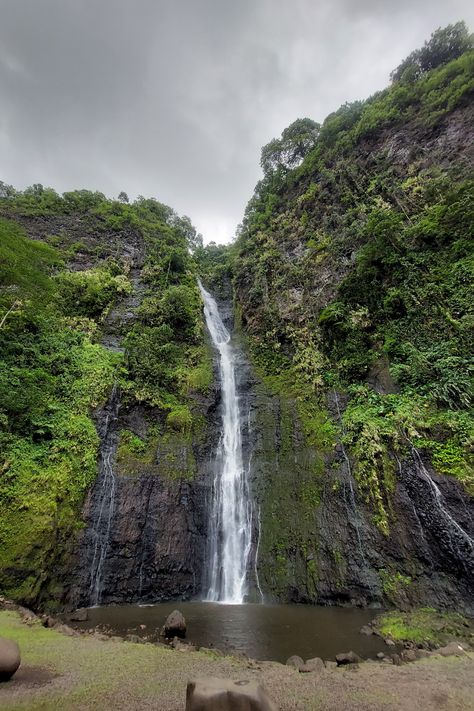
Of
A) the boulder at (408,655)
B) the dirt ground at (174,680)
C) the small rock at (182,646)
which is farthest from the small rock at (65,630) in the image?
the boulder at (408,655)

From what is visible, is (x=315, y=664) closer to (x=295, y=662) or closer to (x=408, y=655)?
(x=295, y=662)

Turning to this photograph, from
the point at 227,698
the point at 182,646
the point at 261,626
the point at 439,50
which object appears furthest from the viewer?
the point at 439,50

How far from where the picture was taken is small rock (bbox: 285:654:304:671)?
6.07 meters

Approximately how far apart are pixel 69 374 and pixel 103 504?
5.85 meters

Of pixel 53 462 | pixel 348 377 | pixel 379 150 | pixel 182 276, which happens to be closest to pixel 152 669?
pixel 53 462

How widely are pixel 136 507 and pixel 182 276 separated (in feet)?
61.7

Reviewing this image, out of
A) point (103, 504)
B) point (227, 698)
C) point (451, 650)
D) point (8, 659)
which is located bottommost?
point (451, 650)

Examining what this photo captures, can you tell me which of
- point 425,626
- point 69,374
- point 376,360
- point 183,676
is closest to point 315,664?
point 183,676

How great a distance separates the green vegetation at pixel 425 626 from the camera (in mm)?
7457

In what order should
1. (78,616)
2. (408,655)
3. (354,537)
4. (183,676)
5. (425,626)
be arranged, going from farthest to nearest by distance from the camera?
1. (354,537)
2. (78,616)
3. (425,626)
4. (408,655)
5. (183,676)

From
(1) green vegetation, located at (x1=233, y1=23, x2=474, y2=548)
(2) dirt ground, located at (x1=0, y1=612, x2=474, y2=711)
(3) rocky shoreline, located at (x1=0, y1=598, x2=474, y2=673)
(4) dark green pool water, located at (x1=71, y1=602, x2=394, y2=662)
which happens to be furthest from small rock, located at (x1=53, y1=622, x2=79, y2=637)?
(1) green vegetation, located at (x1=233, y1=23, x2=474, y2=548)

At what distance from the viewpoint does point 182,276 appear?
27047 millimetres

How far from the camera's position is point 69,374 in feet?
48.8

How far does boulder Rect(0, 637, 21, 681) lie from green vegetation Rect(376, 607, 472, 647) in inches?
292
